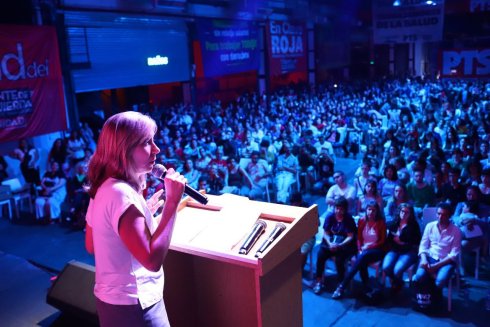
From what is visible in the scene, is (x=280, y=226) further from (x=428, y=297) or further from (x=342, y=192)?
(x=342, y=192)

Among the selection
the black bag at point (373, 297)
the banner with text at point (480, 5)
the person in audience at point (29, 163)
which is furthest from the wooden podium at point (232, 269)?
the banner with text at point (480, 5)

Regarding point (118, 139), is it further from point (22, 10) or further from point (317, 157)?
point (22, 10)

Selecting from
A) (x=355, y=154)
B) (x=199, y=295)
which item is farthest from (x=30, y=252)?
(x=355, y=154)

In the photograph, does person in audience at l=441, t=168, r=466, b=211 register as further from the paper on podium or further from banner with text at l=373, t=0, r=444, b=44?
banner with text at l=373, t=0, r=444, b=44

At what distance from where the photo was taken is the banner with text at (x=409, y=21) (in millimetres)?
12062

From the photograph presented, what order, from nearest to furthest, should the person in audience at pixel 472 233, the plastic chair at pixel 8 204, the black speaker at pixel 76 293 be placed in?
1. the black speaker at pixel 76 293
2. the person in audience at pixel 472 233
3. the plastic chair at pixel 8 204

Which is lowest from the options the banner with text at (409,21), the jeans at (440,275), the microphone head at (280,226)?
the jeans at (440,275)

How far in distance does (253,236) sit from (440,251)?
2996mm

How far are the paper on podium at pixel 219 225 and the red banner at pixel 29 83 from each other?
7.53 meters

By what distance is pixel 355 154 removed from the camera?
10.4 m

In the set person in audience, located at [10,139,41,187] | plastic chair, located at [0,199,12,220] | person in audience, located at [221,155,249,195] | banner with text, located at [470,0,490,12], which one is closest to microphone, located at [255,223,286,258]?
person in audience, located at [221,155,249,195]

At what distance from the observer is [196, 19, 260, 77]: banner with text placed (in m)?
14.0

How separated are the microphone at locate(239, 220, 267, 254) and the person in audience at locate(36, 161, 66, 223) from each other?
232 inches

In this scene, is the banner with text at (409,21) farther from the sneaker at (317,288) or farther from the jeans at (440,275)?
the sneaker at (317,288)
